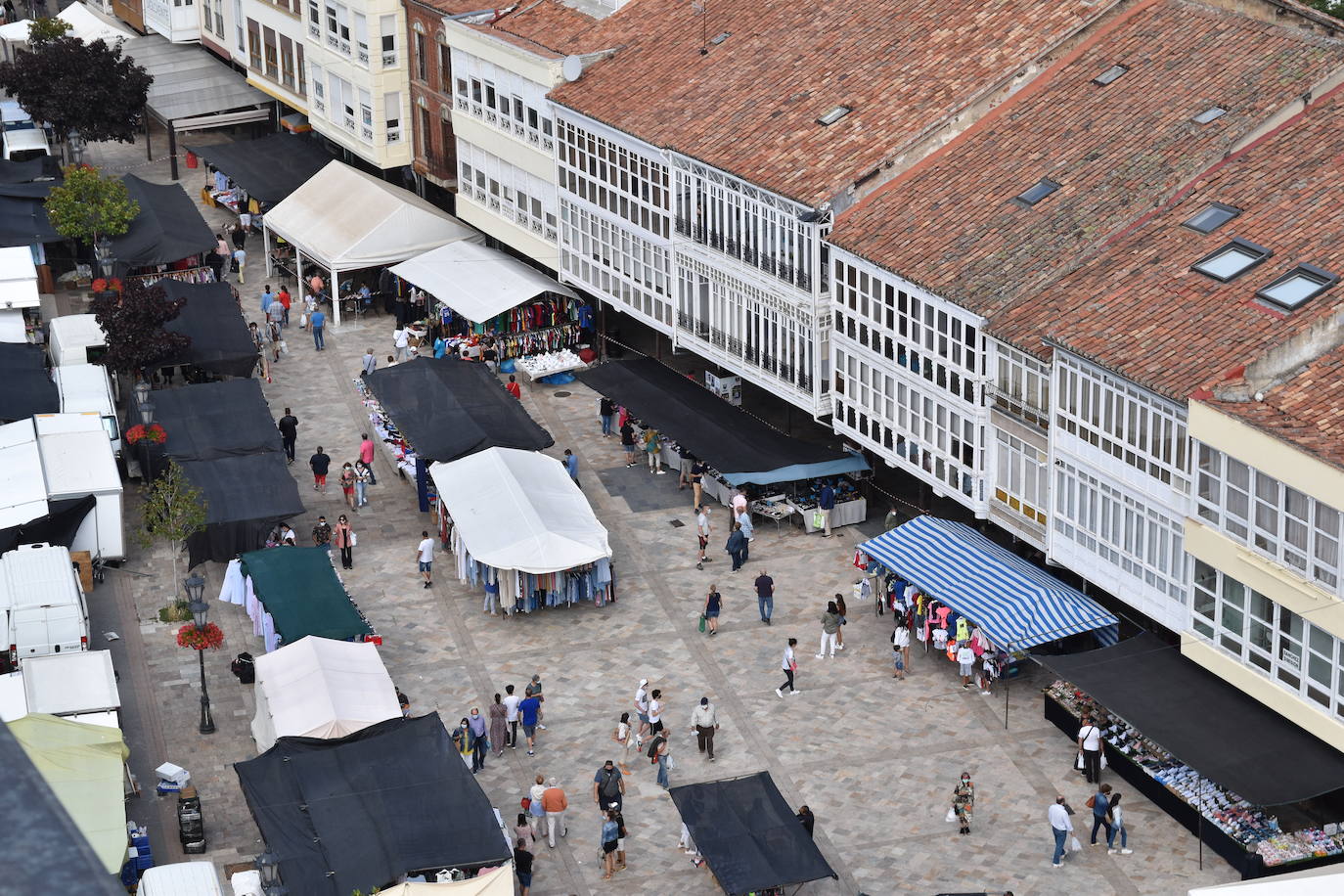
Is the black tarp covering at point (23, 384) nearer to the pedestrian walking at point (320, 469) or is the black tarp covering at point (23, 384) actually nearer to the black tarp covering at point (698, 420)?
the pedestrian walking at point (320, 469)

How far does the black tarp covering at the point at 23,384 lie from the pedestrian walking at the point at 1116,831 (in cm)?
3226

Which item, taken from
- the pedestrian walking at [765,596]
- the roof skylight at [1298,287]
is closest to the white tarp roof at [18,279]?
the pedestrian walking at [765,596]

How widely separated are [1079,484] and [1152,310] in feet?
12.8

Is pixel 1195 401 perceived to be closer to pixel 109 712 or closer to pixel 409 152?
pixel 109 712

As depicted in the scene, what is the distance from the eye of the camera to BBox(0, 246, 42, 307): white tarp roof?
5894 centimetres

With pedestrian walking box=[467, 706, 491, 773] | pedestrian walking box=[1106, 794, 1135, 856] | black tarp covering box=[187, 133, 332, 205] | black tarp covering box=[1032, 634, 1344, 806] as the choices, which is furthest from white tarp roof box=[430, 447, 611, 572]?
black tarp covering box=[187, 133, 332, 205]

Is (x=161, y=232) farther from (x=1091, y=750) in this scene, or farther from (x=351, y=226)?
(x=1091, y=750)

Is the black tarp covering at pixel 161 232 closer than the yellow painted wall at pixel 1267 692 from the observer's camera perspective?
No

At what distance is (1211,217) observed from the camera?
37.8 metres

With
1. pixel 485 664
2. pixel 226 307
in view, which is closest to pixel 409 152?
pixel 226 307

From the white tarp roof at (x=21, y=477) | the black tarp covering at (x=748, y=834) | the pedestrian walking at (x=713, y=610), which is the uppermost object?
the white tarp roof at (x=21, y=477)

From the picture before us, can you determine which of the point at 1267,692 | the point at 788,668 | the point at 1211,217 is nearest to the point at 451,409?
the point at 788,668

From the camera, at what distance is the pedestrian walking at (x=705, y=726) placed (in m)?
37.3

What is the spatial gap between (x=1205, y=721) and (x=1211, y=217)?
10.8 metres
